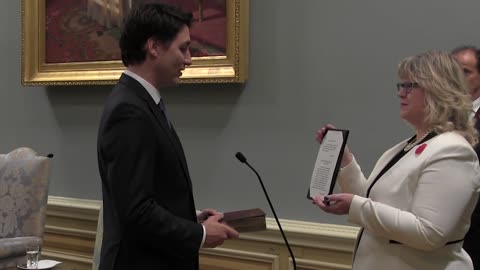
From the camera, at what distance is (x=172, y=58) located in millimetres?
1992

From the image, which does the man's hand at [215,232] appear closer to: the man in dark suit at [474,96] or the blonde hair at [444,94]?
the blonde hair at [444,94]

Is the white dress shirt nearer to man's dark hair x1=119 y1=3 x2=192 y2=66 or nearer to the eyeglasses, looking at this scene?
man's dark hair x1=119 y1=3 x2=192 y2=66

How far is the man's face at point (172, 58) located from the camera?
1.98 m

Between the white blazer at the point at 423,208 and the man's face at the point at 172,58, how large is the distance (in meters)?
0.72

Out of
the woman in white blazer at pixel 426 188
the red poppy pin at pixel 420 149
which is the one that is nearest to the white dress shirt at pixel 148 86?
the woman in white blazer at pixel 426 188

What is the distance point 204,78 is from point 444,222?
187 cm

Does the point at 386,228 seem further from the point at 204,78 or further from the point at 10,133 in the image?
the point at 10,133

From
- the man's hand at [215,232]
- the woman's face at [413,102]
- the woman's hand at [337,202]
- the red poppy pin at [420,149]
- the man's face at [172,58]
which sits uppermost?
the man's face at [172,58]

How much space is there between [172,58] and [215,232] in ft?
1.89

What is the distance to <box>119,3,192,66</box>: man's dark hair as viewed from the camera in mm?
1965

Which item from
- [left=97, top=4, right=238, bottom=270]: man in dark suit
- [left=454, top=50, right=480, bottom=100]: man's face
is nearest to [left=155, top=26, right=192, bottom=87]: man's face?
[left=97, top=4, right=238, bottom=270]: man in dark suit

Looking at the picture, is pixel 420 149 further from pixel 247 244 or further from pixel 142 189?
pixel 247 244

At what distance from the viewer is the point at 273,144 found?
3.35 m

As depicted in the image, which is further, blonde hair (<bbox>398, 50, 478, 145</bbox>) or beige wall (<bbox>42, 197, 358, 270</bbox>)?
beige wall (<bbox>42, 197, 358, 270</bbox>)
